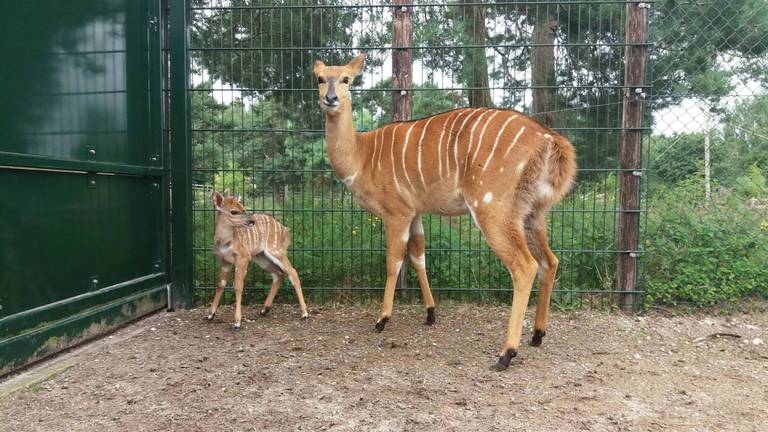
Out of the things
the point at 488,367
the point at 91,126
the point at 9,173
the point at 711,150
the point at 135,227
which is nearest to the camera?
the point at 9,173

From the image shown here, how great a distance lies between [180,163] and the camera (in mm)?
4637

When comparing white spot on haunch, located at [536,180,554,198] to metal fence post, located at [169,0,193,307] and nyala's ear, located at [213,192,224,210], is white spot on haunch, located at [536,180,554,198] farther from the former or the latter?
metal fence post, located at [169,0,193,307]

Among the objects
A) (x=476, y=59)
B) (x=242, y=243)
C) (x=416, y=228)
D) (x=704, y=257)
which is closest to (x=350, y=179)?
(x=416, y=228)

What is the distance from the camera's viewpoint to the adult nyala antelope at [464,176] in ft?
11.3

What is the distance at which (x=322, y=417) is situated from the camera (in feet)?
8.45

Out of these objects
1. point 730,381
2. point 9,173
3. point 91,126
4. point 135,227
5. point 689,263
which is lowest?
point 730,381

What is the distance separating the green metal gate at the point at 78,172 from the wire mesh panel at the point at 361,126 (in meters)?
0.45

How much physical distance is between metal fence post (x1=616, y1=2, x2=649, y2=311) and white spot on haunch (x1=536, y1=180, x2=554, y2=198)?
1365mm

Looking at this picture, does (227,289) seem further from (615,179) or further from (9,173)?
(615,179)

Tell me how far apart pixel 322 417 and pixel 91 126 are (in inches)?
103

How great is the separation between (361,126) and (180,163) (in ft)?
5.32

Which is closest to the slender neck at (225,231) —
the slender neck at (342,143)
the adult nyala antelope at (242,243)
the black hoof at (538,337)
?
the adult nyala antelope at (242,243)

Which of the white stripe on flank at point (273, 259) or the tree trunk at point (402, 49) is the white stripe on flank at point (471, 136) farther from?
the white stripe on flank at point (273, 259)

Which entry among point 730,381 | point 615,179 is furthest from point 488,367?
point 615,179
